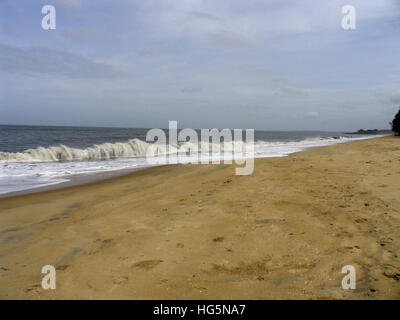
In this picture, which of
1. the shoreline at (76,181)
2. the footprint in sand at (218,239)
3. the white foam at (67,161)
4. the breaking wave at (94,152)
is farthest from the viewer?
the breaking wave at (94,152)

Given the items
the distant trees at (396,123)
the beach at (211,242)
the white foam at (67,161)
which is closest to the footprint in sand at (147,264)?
the beach at (211,242)

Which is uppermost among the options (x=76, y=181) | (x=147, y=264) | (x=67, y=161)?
(x=67, y=161)

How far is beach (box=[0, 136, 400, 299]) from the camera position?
2594 millimetres

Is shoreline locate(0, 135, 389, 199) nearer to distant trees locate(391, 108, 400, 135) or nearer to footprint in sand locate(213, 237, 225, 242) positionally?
footprint in sand locate(213, 237, 225, 242)

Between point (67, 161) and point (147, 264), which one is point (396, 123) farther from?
point (147, 264)

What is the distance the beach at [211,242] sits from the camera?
259 centimetres

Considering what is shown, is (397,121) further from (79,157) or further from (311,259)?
(311,259)

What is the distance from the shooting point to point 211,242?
3533mm

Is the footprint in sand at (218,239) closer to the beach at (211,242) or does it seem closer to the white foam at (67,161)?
the beach at (211,242)

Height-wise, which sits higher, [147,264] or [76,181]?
[76,181]

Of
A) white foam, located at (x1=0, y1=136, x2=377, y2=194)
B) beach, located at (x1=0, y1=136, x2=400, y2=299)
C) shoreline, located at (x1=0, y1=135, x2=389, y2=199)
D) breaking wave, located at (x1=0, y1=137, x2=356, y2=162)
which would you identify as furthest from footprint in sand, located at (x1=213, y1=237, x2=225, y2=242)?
breaking wave, located at (x1=0, y1=137, x2=356, y2=162)

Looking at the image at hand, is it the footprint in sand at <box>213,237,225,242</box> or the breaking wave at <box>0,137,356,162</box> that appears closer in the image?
the footprint in sand at <box>213,237,225,242</box>

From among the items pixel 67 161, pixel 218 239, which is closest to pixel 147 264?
pixel 218 239
